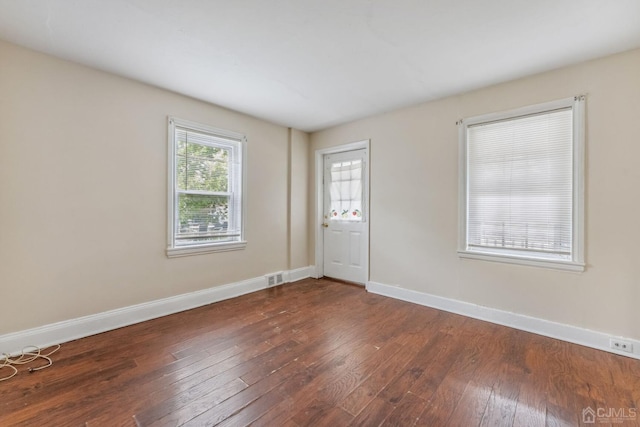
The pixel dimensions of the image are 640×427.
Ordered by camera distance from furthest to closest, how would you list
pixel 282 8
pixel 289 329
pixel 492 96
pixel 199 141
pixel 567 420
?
pixel 199 141, pixel 492 96, pixel 289 329, pixel 282 8, pixel 567 420

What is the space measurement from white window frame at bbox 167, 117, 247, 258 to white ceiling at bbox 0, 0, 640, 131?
481 millimetres

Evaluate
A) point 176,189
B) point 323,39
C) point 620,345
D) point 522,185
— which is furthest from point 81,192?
point 620,345

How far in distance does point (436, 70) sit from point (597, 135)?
153 cm

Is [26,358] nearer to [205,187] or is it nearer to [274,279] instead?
[205,187]

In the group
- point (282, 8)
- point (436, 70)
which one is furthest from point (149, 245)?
point (436, 70)

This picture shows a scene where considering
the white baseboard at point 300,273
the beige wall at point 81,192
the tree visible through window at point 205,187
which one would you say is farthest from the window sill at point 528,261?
the beige wall at point 81,192

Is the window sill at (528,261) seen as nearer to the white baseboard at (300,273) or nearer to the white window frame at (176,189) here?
the white baseboard at (300,273)

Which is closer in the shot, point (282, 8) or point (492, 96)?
point (282, 8)

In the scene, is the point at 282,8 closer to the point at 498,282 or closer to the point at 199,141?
the point at 199,141

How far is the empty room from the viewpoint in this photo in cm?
183

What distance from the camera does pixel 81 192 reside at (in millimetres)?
2568

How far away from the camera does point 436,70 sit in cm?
266

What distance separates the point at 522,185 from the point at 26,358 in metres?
4.75

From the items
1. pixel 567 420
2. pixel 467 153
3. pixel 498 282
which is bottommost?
pixel 567 420
